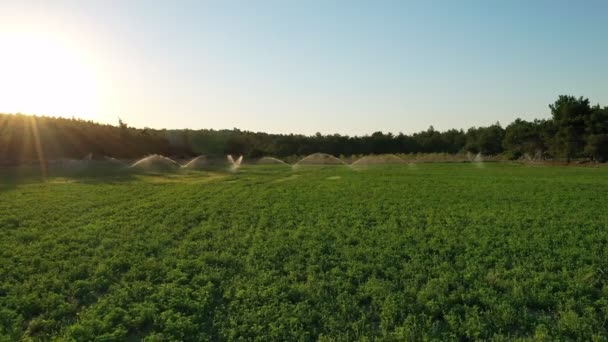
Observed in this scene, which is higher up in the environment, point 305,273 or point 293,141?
point 293,141

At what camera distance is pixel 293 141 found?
316 ft

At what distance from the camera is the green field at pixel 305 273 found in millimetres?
7055

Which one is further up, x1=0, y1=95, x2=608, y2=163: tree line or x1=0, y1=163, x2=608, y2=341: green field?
x1=0, y1=95, x2=608, y2=163: tree line

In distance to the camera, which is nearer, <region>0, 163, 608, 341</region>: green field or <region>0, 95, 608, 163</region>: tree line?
<region>0, 163, 608, 341</region>: green field

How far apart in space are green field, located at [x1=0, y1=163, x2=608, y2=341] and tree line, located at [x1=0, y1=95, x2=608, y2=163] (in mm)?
37584

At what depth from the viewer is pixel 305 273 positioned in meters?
9.56

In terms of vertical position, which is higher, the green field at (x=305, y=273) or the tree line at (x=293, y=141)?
the tree line at (x=293, y=141)

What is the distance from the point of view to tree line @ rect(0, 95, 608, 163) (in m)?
49.1

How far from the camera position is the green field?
23.1 feet

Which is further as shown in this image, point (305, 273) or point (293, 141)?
point (293, 141)

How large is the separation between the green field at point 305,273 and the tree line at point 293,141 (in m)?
37.6

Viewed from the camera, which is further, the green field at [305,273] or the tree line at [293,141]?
the tree line at [293,141]

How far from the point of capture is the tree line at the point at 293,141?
4912cm

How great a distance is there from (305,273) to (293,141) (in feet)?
286
